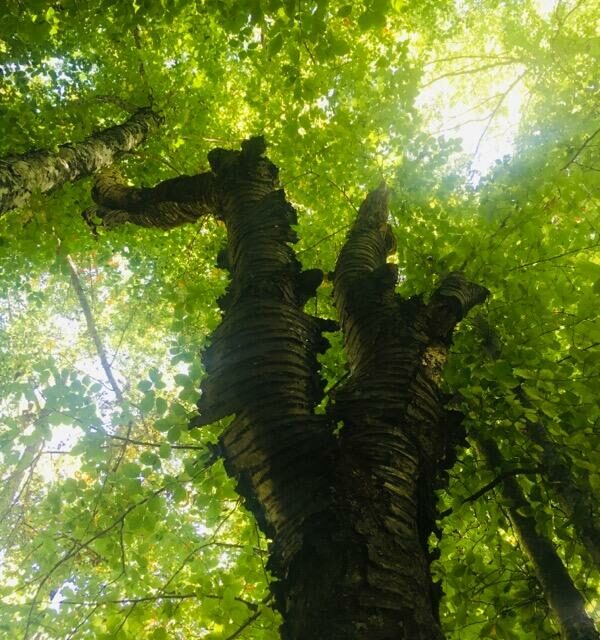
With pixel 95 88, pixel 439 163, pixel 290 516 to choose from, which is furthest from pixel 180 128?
pixel 290 516

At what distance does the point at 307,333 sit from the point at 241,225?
975 millimetres

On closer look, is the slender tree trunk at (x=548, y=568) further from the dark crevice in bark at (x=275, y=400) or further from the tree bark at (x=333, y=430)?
the dark crevice in bark at (x=275, y=400)

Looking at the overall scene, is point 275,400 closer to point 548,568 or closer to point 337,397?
point 337,397

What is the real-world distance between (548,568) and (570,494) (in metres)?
0.54

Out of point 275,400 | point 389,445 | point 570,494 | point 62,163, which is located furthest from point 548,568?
point 62,163

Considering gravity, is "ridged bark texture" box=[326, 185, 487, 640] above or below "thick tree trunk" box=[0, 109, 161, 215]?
below

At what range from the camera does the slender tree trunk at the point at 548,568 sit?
2.81 meters

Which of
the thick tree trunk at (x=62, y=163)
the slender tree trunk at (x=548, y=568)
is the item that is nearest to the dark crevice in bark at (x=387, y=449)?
the slender tree trunk at (x=548, y=568)

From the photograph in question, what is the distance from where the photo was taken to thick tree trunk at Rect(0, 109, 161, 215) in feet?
13.2

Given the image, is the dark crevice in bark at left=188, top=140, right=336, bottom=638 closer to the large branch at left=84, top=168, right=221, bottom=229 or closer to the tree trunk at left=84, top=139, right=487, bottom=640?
the tree trunk at left=84, top=139, right=487, bottom=640

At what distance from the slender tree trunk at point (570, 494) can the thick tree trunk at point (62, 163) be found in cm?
437

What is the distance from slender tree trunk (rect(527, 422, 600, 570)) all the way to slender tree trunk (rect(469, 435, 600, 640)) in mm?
232

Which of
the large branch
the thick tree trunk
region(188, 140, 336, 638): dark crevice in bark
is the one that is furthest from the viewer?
the thick tree trunk

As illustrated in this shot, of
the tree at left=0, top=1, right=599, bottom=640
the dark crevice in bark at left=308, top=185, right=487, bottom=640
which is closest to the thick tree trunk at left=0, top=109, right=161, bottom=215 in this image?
the tree at left=0, top=1, right=599, bottom=640
